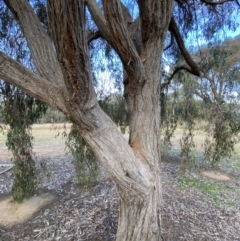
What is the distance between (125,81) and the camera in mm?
2350

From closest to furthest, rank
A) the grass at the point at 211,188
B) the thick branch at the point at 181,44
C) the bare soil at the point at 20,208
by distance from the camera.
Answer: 1. the thick branch at the point at 181,44
2. the bare soil at the point at 20,208
3. the grass at the point at 211,188

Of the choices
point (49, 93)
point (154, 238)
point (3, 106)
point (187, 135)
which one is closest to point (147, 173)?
point (154, 238)

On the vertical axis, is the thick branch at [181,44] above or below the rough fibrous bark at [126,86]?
above

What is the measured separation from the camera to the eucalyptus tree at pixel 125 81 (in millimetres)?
1311

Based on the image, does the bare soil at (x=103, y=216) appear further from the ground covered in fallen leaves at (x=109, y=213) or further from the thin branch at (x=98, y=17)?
the thin branch at (x=98, y=17)

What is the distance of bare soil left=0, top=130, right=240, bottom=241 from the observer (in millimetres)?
Result: 2730

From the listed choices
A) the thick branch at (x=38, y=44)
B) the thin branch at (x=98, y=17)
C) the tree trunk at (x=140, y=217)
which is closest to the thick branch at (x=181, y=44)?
the thin branch at (x=98, y=17)

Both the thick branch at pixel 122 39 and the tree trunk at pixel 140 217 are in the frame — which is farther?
the tree trunk at pixel 140 217

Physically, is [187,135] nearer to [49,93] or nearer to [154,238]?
[154,238]

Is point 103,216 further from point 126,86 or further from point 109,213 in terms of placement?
point 126,86

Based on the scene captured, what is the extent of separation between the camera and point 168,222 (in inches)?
111

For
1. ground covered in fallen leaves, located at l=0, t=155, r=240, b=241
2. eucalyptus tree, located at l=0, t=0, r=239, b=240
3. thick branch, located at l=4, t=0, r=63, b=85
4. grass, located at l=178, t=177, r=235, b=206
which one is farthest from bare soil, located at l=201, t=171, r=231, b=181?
thick branch, located at l=4, t=0, r=63, b=85

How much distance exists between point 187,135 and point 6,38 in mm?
3448

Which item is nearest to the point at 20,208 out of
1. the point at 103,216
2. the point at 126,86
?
the point at 103,216
